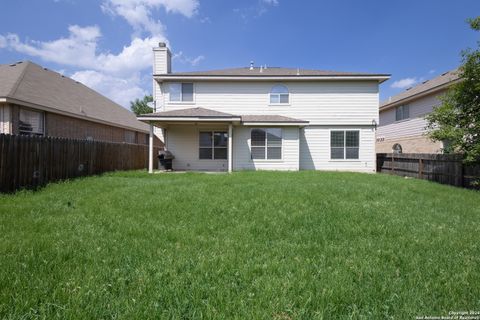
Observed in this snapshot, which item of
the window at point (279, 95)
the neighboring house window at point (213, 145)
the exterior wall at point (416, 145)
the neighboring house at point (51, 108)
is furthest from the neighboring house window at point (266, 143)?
the neighboring house at point (51, 108)

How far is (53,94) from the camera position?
16.0 meters

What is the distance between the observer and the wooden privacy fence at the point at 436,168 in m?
10.8

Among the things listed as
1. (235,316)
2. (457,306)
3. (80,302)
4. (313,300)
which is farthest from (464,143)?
(80,302)

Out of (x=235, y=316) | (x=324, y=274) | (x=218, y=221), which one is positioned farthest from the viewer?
(x=218, y=221)

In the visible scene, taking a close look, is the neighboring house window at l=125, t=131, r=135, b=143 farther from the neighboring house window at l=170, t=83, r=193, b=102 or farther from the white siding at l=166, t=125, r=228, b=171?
the neighboring house window at l=170, t=83, r=193, b=102

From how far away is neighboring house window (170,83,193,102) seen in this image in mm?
17016

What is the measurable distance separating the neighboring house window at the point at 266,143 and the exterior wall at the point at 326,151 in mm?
1812

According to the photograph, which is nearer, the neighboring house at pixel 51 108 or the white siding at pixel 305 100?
the neighboring house at pixel 51 108

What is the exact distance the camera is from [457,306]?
2475 mm

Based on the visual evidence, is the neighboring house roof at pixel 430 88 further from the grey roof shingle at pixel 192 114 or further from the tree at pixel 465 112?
the grey roof shingle at pixel 192 114

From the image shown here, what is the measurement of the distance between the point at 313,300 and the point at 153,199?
5.12 m

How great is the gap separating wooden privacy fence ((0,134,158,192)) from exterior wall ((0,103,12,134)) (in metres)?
4.08

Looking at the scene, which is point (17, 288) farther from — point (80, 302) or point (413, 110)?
point (413, 110)

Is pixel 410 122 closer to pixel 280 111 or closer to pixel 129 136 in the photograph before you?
pixel 280 111
